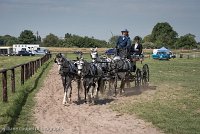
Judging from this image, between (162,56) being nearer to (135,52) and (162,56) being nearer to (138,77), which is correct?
(138,77)

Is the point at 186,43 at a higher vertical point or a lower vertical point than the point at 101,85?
higher

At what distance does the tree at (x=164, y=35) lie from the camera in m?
155

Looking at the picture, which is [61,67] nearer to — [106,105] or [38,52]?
[106,105]

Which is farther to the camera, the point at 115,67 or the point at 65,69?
the point at 115,67

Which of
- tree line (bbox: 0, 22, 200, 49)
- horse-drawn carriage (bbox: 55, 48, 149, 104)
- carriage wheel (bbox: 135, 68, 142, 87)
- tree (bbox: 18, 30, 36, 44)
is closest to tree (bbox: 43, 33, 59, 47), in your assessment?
tree line (bbox: 0, 22, 200, 49)

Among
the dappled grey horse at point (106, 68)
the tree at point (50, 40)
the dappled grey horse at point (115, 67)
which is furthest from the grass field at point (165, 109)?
the tree at point (50, 40)

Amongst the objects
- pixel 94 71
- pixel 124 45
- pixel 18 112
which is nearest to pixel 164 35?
pixel 124 45

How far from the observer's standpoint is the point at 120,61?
1678cm

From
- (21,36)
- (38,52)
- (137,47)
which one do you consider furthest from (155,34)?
(137,47)

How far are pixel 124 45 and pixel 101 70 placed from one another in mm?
2819

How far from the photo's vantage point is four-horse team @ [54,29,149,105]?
555 inches

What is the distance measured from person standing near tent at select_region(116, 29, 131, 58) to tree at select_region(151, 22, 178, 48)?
134m

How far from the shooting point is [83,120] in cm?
1123

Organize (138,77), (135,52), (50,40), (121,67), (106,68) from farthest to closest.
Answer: (50,40) → (138,77) → (135,52) → (121,67) → (106,68)
